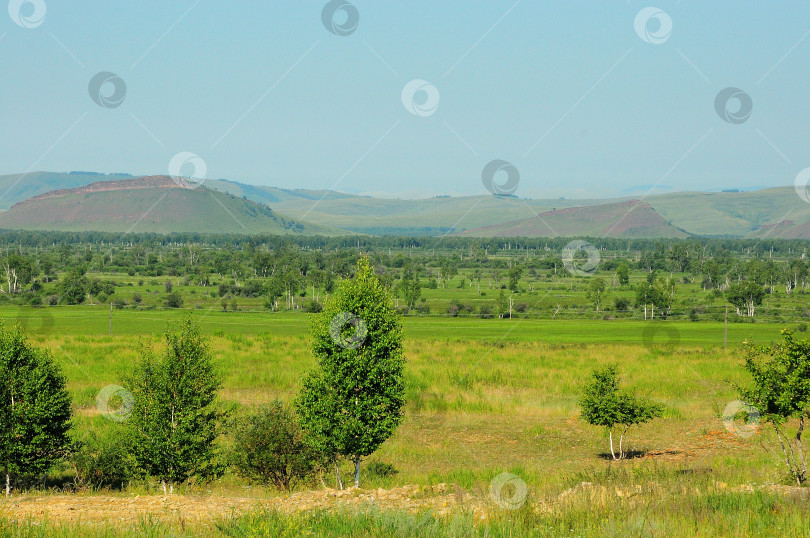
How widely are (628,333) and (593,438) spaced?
50.6m

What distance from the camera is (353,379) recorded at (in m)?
21.2

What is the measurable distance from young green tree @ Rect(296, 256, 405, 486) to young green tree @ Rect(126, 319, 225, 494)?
3.10m

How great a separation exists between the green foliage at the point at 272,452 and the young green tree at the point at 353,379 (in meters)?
1.18

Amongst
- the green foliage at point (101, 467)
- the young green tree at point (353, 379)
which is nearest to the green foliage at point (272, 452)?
the young green tree at point (353, 379)

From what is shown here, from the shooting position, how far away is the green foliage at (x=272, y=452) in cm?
2225

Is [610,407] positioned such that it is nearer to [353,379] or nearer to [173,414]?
[353,379]

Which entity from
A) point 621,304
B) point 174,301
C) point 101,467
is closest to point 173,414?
point 101,467

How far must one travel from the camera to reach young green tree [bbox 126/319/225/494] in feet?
66.6

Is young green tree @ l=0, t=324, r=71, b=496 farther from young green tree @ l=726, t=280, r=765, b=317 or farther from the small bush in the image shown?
young green tree @ l=726, t=280, r=765, b=317

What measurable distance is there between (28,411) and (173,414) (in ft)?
15.2

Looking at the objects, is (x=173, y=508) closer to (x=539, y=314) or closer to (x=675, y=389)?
(x=675, y=389)

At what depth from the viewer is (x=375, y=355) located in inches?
851

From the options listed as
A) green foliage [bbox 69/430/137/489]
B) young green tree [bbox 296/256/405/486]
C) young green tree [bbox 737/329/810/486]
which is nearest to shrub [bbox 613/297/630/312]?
young green tree [bbox 296/256/405/486]

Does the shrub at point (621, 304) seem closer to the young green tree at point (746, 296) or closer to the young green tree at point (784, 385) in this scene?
the young green tree at point (746, 296)
